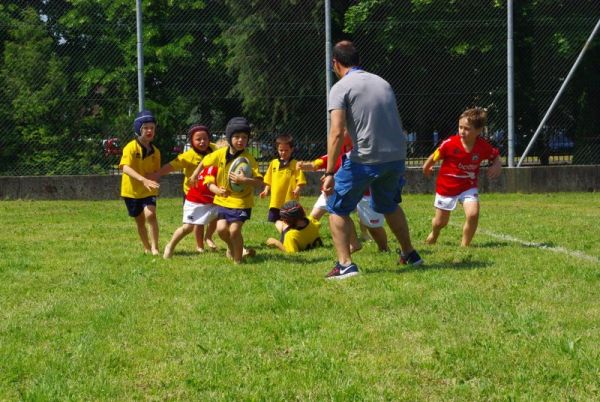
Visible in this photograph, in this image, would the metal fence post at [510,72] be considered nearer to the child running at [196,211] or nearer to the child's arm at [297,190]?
the child's arm at [297,190]

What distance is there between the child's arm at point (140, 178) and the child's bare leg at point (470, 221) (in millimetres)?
3249

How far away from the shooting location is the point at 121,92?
58.9 feet

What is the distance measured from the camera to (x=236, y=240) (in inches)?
353

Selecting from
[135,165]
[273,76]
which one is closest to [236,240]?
[135,165]

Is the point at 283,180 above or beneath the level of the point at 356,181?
beneath

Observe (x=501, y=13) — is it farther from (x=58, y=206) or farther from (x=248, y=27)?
(x=58, y=206)

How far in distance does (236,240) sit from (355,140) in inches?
72.5

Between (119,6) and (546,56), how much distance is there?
28.3ft

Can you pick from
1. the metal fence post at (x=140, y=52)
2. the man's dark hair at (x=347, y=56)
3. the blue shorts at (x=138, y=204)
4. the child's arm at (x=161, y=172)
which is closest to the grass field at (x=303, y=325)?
the blue shorts at (x=138, y=204)

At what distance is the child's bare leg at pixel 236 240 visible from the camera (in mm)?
8906

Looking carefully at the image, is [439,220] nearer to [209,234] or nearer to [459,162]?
[459,162]

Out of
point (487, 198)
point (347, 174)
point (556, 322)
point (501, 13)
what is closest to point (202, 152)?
point (347, 174)

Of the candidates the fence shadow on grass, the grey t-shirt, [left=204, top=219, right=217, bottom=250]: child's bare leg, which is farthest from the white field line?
[left=204, top=219, right=217, bottom=250]: child's bare leg

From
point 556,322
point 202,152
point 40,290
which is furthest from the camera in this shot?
point 202,152
